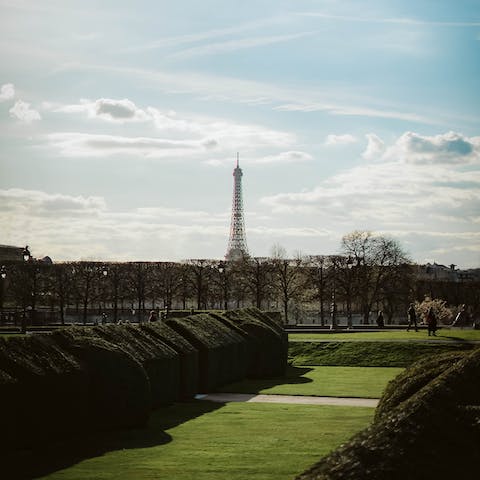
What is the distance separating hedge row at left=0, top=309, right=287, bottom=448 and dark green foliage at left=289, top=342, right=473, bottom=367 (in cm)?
1371

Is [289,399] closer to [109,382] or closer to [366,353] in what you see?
[109,382]

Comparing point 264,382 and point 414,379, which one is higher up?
point 414,379

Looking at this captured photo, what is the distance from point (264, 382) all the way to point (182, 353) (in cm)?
761

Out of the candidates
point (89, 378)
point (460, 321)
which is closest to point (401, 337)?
point (460, 321)

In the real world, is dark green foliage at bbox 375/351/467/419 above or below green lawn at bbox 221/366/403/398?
above

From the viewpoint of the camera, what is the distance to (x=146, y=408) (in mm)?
20016

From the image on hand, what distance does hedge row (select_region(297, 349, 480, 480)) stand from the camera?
777 cm

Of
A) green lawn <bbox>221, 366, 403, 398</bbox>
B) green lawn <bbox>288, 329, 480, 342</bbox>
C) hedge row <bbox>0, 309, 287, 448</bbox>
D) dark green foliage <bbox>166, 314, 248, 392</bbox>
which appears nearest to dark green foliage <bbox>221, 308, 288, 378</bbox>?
A: green lawn <bbox>221, 366, 403, 398</bbox>

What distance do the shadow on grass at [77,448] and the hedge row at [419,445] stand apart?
24.6ft

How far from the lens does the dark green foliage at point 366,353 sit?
131 feet

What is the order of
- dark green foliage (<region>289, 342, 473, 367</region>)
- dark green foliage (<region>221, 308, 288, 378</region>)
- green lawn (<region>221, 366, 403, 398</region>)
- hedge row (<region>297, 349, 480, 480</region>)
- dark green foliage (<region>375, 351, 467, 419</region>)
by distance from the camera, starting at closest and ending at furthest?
hedge row (<region>297, 349, 480, 480</region>), dark green foliage (<region>375, 351, 467, 419</region>), green lawn (<region>221, 366, 403, 398</region>), dark green foliage (<region>221, 308, 288, 378</region>), dark green foliage (<region>289, 342, 473, 367</region>)

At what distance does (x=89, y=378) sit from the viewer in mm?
19047

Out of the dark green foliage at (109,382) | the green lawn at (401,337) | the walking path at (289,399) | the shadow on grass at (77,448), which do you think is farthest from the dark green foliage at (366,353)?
the dark green foliage at (109,382)

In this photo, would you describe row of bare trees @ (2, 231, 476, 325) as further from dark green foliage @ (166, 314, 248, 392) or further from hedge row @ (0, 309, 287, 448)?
hedge row @ (0, 309, 287, 448)
